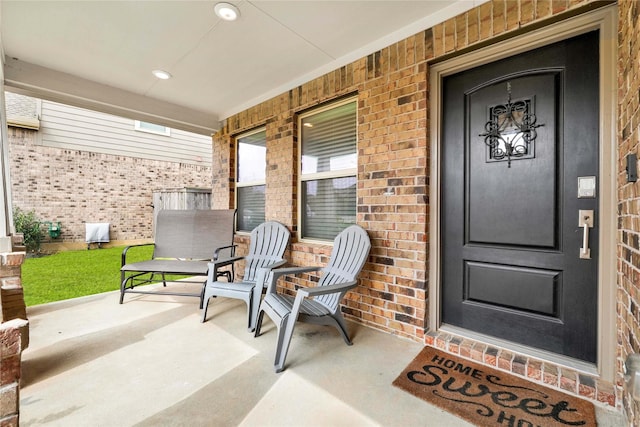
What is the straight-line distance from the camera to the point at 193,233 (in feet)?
12.7

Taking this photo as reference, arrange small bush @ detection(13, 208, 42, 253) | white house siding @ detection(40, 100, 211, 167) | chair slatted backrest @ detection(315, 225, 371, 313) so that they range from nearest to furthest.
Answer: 1. chair slatted backrest @ detection(315, 225, 371, 313)
2. small bush @ detection(13, 208, 42, 253)
3. white house siding @ detection(40, 100, 211, 167)

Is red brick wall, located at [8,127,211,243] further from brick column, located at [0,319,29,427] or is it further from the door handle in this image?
the door handle

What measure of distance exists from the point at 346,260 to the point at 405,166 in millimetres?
950

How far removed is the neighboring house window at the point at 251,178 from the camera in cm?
393

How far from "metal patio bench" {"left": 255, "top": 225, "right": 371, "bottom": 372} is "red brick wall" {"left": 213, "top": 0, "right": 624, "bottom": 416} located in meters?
0.22

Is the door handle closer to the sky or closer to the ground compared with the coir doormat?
closer to the sky

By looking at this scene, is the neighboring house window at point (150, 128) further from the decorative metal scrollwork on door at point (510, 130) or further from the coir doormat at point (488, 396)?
the coir doormat at point (488, 396)

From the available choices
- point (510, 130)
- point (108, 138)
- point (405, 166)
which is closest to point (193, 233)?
point (405, 166)

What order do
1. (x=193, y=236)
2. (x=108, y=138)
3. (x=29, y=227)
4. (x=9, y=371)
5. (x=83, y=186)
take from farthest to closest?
(x=108, y=138)
(x=83, y=186)
(x=29, y=227)
(x=193, y=236)
(x=9, y=371)

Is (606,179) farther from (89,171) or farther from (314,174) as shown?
(89,171)

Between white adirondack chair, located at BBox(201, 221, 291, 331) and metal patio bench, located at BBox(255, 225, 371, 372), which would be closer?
metal patio bench, located at BBox(255, 225, 371, 372)

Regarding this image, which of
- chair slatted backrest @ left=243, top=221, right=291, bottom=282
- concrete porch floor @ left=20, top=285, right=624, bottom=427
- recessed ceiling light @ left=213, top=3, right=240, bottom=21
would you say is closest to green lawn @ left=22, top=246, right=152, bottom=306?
concrete porch floor @ left=20, top=285, right=624, bottom=427

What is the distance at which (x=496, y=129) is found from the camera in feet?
6.59

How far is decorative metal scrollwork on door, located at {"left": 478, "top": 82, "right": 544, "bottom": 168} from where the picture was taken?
188cm
